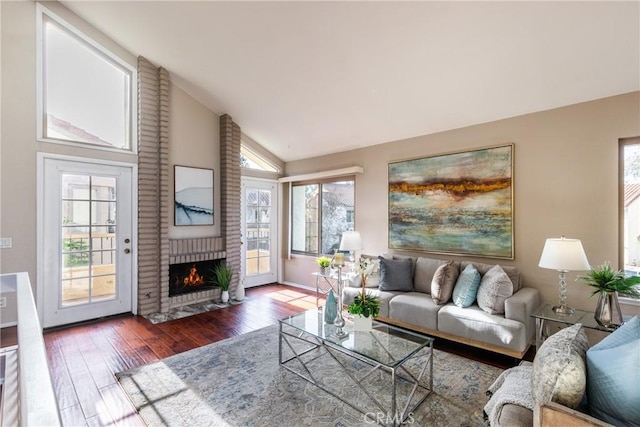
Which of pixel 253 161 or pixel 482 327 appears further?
pixel 253 161

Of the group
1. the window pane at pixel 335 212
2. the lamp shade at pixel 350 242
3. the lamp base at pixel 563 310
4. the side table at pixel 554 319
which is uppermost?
the window pane at pixel 335 212

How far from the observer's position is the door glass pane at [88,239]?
12.4 feet

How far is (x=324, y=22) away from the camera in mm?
2871

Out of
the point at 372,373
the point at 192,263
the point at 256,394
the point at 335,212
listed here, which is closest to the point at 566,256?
Answer: the point at 372,373

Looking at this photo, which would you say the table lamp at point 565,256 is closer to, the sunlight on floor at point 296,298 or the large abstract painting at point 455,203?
the large abstract painting at point 455,203

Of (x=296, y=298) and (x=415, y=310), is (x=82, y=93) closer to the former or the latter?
→ (x=296, y=298)

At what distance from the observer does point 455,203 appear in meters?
3.84

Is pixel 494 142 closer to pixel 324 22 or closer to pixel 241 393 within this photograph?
pixel 324 22

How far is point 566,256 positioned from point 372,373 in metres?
1.90

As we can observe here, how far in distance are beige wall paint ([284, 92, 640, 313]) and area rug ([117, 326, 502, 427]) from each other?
136 centimetres

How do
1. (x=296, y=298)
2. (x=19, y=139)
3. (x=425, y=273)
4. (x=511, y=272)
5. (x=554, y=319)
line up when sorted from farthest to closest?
1. (x=296, y=298)
2. (x=425, y=273)
3. (x=19, y=139)
4. (x=511, y=272)
5. (x=554, y=319)

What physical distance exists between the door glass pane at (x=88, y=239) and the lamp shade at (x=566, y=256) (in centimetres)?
495

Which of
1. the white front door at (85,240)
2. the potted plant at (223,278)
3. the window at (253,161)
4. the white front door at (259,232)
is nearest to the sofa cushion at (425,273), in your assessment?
the potted plant at (223,278)

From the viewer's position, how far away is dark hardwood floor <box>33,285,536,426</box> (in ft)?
7.29
